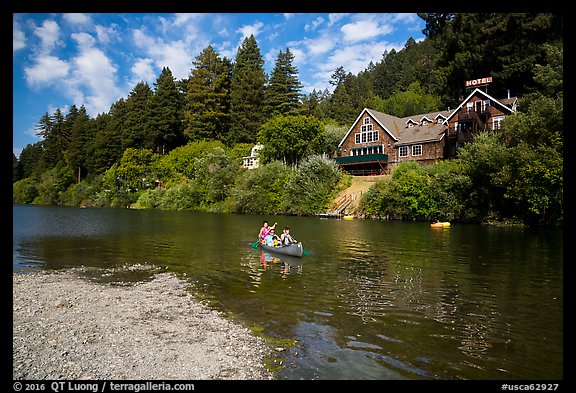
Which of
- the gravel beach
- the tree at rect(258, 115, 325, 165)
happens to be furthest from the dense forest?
the gravel beach

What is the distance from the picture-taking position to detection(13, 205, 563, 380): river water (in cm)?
856

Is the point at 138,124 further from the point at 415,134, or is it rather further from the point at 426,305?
the point at 426,305

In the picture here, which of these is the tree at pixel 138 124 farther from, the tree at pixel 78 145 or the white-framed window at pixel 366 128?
the white-framed window at pixel 366 128

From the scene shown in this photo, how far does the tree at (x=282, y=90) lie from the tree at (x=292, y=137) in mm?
17612

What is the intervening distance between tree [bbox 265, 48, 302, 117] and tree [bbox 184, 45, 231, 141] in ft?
39.9

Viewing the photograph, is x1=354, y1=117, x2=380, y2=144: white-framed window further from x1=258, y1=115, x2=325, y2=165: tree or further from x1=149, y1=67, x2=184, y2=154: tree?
x1=149, y1=67, x2=184, y2=154: tree

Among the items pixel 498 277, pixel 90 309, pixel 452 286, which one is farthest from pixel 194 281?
pixel 498 277

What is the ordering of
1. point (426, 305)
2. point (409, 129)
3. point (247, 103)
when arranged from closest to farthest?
1. point (426, 305)
2. point (409, 129)
3. point (247, 103)

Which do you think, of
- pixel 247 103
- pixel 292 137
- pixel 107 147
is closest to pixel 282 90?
pixel 247 103

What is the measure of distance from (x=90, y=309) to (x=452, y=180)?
4192 cm

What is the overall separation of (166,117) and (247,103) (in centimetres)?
2258

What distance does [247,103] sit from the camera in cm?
9300

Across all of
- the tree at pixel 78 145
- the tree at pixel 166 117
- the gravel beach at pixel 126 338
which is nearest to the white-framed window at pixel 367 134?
the tree at pixel 166 117

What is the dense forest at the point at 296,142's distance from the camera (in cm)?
3812
